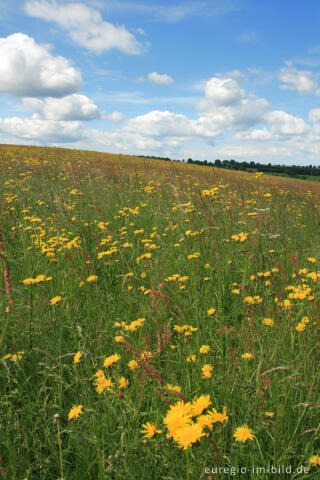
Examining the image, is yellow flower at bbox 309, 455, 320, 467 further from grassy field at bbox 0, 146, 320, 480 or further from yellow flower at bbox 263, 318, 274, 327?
yellow flower at bbox 263, 318, 274, 327

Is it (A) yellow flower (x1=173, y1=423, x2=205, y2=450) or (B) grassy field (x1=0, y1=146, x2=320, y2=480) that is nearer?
(A) yellow flower (x1=173, y1=423, x2=205, y2=450)

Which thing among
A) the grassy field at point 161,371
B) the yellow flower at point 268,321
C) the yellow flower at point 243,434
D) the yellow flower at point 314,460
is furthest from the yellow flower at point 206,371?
the yellow flower at point 268,321

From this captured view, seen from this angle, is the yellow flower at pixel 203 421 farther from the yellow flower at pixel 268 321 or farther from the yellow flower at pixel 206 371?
the yellow flower at pixel 268 321

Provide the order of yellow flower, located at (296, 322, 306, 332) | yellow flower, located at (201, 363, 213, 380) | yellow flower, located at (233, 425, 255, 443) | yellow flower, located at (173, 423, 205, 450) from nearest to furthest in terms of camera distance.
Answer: yellow flower, located at (173, 423, 205, 450) < yellow flower, located at (233, 425, 255, 443) < yellow flower, located at (201, 363, 213, 380) < yellow flower, located at (296, 322, 306, 332)

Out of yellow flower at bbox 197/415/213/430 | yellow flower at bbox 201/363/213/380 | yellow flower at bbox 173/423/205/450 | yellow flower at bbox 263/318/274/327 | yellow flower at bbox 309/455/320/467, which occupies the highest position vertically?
yellow flower at bbox 197/415/213/430

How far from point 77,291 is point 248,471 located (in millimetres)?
1846

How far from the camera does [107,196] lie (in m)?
5.64

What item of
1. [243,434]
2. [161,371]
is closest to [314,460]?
[243,434]

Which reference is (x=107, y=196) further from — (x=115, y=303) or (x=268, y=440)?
(x=268, y=440)

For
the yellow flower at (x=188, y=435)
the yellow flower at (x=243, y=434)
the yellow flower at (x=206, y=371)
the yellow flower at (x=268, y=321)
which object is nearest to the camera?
the yellow flower at (x=188, y=435)

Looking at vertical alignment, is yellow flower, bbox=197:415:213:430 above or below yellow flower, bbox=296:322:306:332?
above

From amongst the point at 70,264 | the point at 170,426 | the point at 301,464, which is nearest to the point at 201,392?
the point at 301,464

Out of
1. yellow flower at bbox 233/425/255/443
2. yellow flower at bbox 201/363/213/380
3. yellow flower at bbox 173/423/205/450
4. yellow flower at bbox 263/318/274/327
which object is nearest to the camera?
yellow flower at bbox 173/423/205/450

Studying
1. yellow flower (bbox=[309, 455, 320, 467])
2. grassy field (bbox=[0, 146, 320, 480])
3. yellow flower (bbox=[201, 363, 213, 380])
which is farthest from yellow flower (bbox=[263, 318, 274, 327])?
yellow flower (bbox=[309, 455, 320, 467])
